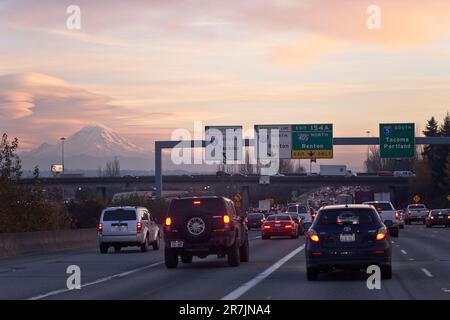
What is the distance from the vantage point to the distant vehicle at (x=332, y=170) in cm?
12088

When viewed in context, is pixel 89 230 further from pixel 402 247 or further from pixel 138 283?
pixel 138 283

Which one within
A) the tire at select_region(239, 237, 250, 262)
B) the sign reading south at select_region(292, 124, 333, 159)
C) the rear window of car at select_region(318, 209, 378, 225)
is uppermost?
the sign reading south at select_region(292, 124, 333, 159)

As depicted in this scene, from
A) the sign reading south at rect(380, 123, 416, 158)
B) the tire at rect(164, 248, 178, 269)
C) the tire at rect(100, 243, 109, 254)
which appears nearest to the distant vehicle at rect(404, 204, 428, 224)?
the sign reading south at rect(380, 123, 416, 158)

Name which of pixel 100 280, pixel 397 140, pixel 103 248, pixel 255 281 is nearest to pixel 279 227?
pixel 397 140

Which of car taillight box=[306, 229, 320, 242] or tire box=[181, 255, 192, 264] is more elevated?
car taillight box=[306, 229, 320, 242]

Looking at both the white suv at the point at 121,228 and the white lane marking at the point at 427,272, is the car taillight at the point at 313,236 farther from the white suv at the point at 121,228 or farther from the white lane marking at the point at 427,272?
the white suv at the point at 121,228

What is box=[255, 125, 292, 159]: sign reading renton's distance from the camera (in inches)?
2432

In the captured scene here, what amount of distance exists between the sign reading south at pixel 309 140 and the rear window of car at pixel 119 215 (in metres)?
24.7

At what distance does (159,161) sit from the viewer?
63812 mm

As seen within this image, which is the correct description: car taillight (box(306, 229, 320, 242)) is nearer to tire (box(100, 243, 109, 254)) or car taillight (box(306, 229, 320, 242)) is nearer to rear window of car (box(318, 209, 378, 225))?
rear window of car (box(318, 209, 378, 225))

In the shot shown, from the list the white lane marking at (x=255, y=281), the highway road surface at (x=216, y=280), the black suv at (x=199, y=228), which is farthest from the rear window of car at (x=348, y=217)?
the black suv at (x=199, y=228)

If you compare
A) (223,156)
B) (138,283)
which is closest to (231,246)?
(138,283)

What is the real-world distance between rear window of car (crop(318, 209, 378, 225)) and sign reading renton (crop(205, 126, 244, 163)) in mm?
40586

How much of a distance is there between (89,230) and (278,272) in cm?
2681
